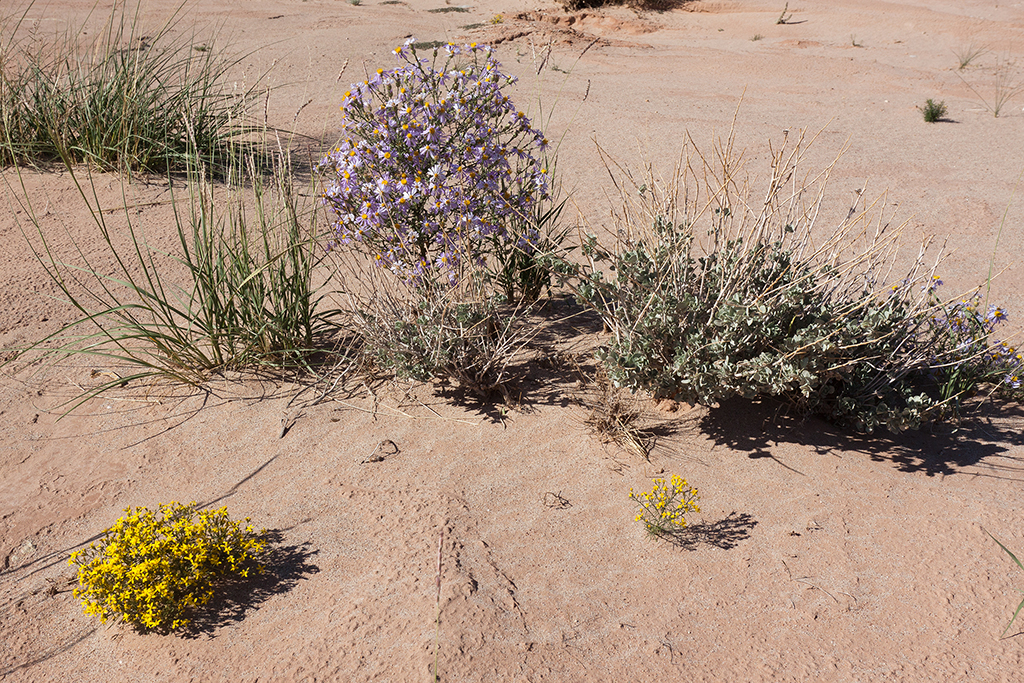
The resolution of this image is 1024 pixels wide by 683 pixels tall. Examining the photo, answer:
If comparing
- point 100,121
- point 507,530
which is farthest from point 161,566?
point 100,121

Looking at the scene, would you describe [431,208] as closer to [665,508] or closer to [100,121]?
[665,508]

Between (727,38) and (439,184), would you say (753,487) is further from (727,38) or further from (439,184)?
(727,38)

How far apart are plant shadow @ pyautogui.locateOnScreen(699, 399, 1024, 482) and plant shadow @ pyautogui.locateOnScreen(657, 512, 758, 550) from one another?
Answer: 1.37 ft

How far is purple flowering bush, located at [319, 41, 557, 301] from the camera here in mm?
3318

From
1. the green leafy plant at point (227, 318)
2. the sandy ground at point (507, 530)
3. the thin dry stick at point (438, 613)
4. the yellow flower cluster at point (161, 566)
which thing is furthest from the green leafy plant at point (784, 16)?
the yellow flower cluster at point (161, 566)

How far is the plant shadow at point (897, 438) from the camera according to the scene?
124 inches

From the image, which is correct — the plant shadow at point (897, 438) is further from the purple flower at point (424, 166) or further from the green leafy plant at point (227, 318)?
the green leafy plant at point (227, 318)

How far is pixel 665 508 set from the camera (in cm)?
275

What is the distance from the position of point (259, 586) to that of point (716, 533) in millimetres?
1579

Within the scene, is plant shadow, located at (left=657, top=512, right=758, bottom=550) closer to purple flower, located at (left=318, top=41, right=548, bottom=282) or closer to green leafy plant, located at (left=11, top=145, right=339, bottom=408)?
purple flower, located at (left=318, top=41, right=548, bottom=282)

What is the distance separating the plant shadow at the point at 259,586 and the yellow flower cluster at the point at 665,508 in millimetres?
1157

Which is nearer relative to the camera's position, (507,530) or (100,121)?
Answer: (507,530)

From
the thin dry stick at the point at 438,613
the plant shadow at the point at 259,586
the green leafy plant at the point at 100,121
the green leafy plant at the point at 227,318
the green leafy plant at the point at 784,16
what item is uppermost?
the green leafy plant at the point at 784,16

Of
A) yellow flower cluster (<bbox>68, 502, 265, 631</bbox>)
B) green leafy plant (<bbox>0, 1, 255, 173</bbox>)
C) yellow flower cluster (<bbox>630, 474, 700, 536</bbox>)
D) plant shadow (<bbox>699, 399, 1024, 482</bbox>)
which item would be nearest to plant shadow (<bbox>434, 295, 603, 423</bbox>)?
plant shadow (<bbox>699, 399, 1024, 482</bbox>)
